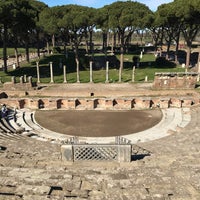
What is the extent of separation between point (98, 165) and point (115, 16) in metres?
29.4

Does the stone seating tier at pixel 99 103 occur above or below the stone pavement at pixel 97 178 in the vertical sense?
below

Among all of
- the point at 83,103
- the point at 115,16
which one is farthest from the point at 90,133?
the point at 115,16

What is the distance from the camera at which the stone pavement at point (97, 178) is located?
26.8 feet

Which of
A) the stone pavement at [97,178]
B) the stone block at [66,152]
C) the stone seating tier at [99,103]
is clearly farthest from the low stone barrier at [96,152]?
the stone seating tier at [99,103]

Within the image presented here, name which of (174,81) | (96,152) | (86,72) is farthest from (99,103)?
(86,72)

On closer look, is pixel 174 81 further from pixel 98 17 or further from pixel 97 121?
pixel 98 17

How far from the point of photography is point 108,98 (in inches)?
1037

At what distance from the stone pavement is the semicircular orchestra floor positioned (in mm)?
5907

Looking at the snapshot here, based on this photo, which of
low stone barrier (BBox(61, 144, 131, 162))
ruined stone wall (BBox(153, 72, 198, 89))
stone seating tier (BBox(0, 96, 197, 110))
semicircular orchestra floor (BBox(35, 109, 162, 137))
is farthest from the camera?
ruined stone wall (BBox(153, 72, 198, 89))

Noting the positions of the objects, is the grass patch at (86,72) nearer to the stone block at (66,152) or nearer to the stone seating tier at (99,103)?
the stone seating tier at (99,103)

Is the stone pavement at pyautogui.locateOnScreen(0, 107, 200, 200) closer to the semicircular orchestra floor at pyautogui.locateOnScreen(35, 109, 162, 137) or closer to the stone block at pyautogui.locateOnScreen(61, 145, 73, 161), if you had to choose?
the stone block at pyautogui.locateOnScreen(61, 145, 73, 161)

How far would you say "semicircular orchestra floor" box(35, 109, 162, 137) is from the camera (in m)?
20.4

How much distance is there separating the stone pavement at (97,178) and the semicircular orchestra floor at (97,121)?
233 inches

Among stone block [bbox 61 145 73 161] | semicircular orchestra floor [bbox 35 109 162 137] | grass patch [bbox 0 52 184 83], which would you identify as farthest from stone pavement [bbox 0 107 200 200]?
grass patch [bbox 0 52 184 83]
